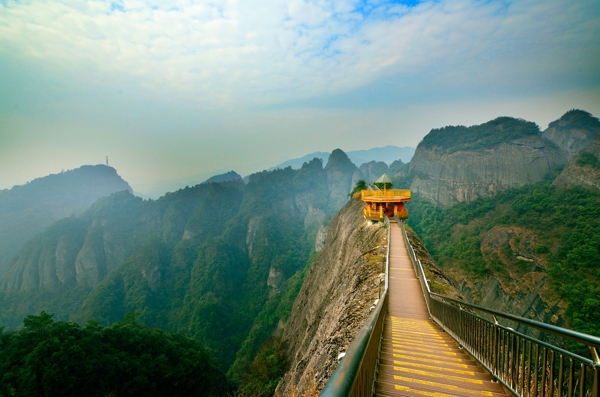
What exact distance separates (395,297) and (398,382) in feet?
19.6

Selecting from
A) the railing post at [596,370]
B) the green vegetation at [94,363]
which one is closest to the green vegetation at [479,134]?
the green vegetation at [94,363]

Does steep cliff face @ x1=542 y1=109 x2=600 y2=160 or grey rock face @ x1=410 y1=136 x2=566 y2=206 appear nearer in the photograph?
grey rock face @ x1=410 y1=136 x2=566 y2=206

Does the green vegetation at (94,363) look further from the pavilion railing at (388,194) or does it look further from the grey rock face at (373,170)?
the grey rock face at (373,170)

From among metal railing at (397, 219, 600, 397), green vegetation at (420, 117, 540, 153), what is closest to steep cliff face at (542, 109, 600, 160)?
green vegetation at (420, 117, 540, 153)

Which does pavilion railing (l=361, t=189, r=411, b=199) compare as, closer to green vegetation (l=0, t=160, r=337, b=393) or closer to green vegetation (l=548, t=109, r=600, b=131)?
green vegetation (l=0, t=160, r=337, b=393)

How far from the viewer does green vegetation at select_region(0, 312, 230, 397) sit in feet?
59.3

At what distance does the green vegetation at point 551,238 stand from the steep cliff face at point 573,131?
2650 centimetres

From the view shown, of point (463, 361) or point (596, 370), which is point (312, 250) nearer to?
point (463, 361)

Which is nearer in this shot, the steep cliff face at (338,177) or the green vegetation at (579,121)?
the green vegetation at (579,121)

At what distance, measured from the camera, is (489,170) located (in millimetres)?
70188

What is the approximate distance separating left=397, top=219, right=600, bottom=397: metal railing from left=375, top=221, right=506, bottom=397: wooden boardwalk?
19 cm

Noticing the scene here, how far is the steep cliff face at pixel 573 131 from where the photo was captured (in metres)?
70.6

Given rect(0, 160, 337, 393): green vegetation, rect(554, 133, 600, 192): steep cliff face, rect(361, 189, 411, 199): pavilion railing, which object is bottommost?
rect(0, 160, 337, 393): green vegetation

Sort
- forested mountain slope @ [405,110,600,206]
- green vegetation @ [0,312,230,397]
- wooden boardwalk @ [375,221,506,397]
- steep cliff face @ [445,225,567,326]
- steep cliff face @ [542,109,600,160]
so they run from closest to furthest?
wooden boardwalk @ [375,221,506,397], green vegetation @ [0,312,230,397], steep cliff face @ [445,225,567,326], forested mountain slope @ [405,110,600,206], steep cliff face @ [542,109,600,160]
